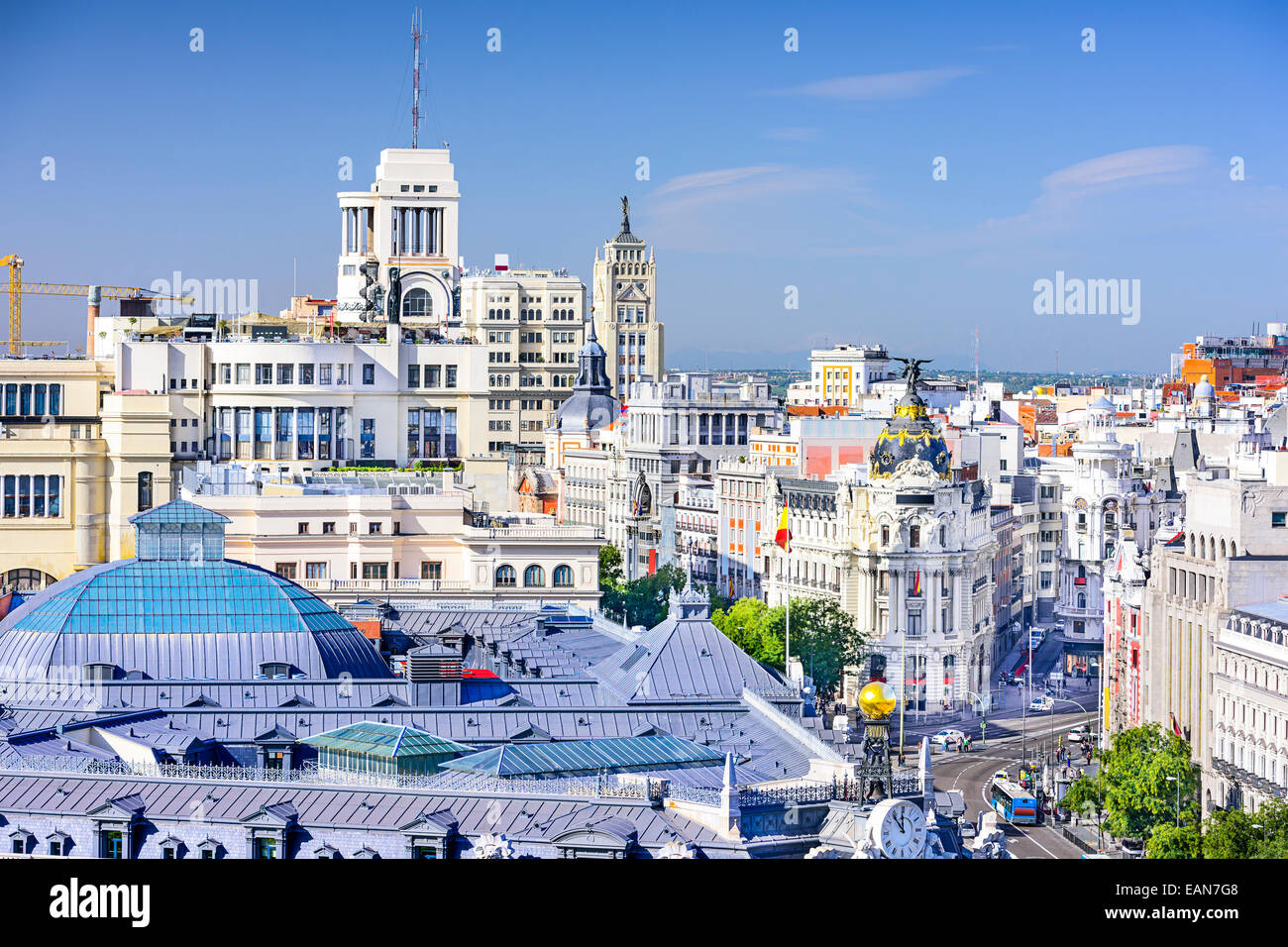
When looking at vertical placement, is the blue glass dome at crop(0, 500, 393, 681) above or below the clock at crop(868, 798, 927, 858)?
above

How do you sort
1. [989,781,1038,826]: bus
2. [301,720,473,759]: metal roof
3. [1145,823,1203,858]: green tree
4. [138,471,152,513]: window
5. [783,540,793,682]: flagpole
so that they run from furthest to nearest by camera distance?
[138,471,152,513]: window, [783,540,793,682]: flagpole, [989,781,1038,826]: bus, [1145,823,1203,858]: green tree, [301,720,473,759]: metal roof

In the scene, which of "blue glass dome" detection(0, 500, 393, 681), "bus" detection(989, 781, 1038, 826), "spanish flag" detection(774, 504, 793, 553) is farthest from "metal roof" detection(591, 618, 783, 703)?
"spanish flag" detection(774, 504, 793, 553)

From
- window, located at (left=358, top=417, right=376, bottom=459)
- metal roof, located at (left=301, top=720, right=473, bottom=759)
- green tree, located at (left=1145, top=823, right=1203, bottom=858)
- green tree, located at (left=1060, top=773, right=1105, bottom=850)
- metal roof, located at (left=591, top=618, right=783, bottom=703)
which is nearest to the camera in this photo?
metal roof, located at (left=301, top=720, right=473, bottom=759)

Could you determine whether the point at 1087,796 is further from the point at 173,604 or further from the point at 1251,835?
the point at 173,604

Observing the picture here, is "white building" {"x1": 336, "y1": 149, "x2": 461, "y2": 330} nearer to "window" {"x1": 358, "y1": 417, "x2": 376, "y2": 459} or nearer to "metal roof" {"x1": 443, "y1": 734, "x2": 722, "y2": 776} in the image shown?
"window" {"x1": 358, "y1": 417, "x2": 376, "y2": 459}
